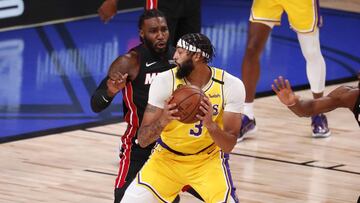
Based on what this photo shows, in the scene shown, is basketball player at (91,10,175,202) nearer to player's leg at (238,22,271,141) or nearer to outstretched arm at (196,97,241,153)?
outstretched arm at (196,97,241,153)

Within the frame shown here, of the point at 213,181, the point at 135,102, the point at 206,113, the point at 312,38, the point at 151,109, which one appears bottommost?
the point at 312,38

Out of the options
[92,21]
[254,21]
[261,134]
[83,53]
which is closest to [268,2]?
[254,21]

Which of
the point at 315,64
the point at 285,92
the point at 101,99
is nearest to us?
the point at 285,92

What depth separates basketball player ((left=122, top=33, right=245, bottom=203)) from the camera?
6.47 m

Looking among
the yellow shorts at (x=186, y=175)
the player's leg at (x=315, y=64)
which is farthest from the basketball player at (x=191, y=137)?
the player's leg at (x=315, y=64)

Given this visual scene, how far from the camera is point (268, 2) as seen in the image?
966cm

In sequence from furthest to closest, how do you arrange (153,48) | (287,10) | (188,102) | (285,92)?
(287,10) < (153,48) < (285,92) < (188,102)

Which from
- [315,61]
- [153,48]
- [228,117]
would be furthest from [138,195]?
[315,61]

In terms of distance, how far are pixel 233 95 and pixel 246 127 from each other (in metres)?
3.23

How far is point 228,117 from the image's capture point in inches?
256

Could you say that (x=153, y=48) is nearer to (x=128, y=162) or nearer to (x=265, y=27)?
(x=128, y=162)

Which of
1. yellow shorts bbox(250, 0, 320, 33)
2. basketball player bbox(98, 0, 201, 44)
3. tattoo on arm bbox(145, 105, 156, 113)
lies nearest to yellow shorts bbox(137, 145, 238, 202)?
tattoo on arm bbox(145, 105, 156, 113)

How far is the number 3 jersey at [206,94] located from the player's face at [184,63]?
5 centimetres

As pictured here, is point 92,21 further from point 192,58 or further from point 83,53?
point 192,58
